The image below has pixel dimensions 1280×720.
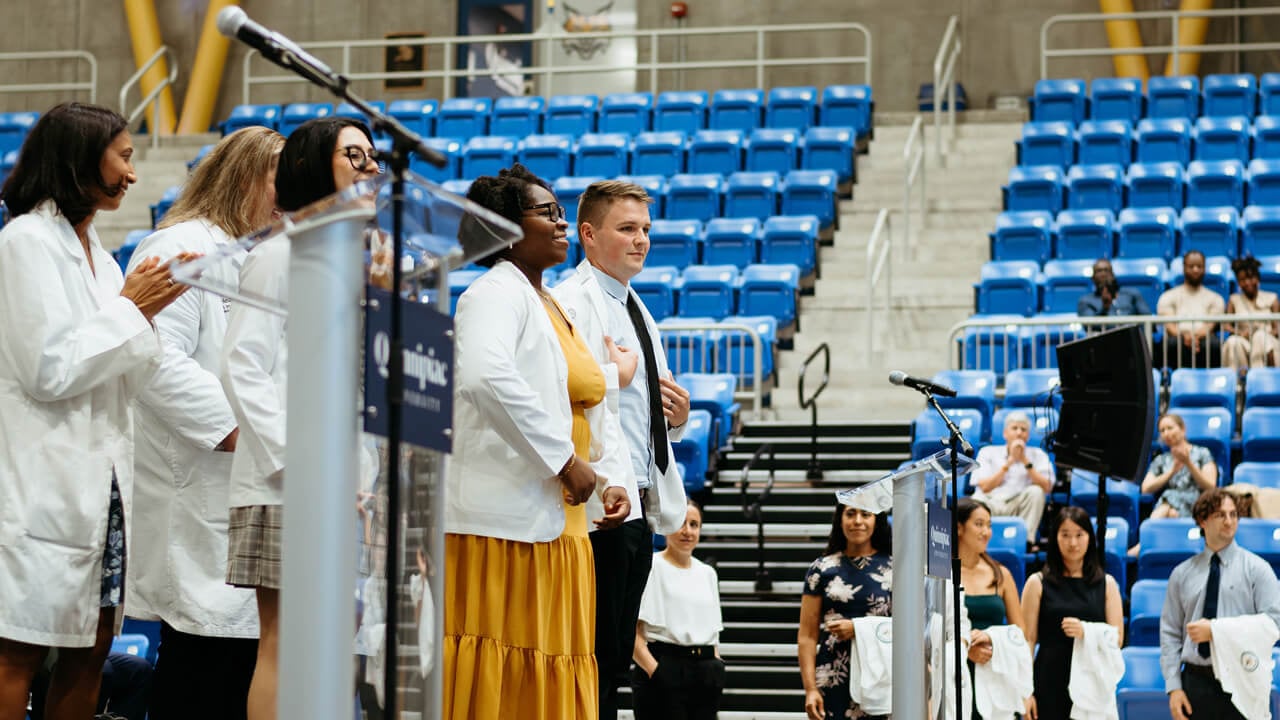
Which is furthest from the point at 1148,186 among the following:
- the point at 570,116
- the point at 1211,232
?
the point at 570,116

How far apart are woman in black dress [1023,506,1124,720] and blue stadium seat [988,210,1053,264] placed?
217 inches

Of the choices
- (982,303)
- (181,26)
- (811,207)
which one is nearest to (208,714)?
(982,303)

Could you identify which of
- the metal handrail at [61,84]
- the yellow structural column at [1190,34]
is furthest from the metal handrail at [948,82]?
the metal handrail at [61,84]

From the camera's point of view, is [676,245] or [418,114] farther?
[418,114]

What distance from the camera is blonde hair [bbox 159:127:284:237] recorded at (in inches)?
146

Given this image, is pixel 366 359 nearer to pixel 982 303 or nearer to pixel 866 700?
pixel 866 700

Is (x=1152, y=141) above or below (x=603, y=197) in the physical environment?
above

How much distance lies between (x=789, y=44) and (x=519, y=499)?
14750mm

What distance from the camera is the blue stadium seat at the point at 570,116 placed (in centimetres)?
1584

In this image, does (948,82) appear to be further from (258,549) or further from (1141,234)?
(258,549)

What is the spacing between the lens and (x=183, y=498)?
3471mm

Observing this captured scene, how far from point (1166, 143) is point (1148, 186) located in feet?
3.21

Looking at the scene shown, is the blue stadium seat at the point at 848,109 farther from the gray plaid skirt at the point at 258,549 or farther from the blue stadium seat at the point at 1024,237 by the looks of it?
the gray plaid skirt at the point at 258,549

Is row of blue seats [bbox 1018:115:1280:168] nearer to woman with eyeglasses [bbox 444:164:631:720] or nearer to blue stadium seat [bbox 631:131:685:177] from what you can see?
blue stadium seat [bbox 631:131:685:177]
